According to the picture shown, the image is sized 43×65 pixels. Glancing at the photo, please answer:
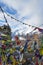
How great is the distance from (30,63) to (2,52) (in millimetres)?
2811

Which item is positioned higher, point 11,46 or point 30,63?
point 11,46

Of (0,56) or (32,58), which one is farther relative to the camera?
(0,56)

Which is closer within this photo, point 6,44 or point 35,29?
point 35,29

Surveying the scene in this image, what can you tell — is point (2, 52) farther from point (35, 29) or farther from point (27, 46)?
point (35, 29)

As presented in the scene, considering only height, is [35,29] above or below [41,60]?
above

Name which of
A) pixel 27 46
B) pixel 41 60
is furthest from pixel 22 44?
pixel 41 60

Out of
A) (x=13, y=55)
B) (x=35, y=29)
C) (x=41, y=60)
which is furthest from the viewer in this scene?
(x=13, y=55)

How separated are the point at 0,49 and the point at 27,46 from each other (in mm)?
2902

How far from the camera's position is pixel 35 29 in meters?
14.9

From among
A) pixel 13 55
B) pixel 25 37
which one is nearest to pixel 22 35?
pixel 25 37

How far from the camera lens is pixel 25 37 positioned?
16.3 metres

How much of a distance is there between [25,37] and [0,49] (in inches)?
128

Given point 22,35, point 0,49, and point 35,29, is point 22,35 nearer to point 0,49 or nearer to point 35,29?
point 35,29

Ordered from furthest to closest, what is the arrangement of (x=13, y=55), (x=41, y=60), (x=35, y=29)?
(x=13, y=55) → (x=41, y=60) → (x=35, y=29)
